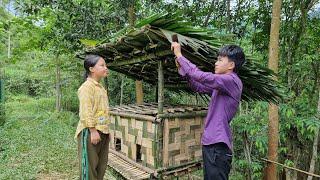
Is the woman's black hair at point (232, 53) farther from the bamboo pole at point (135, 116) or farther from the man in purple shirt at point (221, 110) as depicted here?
the bamboo pole at point (135, 116)

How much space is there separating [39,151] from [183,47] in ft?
18.3

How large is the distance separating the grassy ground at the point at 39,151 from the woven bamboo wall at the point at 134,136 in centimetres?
61

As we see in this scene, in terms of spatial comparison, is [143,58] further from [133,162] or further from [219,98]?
[219,98]

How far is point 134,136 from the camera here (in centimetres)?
454

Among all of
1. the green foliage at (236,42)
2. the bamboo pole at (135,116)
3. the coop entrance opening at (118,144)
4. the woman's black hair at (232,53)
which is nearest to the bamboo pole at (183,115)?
the bamboo pole at (135,116)

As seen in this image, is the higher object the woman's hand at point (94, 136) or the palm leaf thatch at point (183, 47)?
the palm leaf thatch at point (183, 47)

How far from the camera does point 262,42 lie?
7219 millimetres

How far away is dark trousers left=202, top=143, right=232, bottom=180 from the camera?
110 inches

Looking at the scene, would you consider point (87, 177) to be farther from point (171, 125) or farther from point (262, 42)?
point (262, 42)

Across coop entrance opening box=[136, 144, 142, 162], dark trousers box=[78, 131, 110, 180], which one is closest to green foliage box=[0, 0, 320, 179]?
coop entrance opening box=[136, 144, 142, 162]

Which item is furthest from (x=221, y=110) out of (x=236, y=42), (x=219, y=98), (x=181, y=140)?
(x=236, y=42)

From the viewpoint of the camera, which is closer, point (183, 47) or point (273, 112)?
point (183, 47)

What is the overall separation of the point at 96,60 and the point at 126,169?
5.64ft

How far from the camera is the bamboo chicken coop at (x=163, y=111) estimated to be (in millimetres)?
3275
